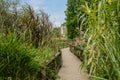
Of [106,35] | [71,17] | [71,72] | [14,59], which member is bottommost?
[71,72]

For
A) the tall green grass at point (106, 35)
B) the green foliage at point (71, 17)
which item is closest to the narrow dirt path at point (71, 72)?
the tall green grass at point (106, 35)

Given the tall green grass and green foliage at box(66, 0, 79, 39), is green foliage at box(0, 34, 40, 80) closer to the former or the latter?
the tall green grass

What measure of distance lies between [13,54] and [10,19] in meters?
5.72

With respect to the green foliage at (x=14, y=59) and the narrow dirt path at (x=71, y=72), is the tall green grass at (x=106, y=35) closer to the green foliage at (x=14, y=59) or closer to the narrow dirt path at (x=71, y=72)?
the narrow dirt path at (x=71, y=72)

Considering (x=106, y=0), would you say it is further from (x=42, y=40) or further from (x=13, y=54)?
(x=42, y=40)

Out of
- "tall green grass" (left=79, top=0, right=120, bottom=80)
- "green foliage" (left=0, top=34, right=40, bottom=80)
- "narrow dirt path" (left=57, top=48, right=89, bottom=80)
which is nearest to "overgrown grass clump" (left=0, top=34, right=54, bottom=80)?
"green foliage" (left=0, top=34, right=40, bottom=80)

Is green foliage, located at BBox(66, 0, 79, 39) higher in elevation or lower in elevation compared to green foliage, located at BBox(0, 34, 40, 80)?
higher

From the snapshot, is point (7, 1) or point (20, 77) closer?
point (20, 77)

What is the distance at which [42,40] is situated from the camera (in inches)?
403

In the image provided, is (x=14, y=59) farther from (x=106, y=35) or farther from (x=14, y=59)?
(x=106, y=35)

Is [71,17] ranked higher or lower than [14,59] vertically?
higher

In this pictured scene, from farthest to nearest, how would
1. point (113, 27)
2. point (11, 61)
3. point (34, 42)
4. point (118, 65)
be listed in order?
point (34, 42), point (11, 61), point (113, 27), point (118, 65)

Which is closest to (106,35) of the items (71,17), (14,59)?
(14,59)

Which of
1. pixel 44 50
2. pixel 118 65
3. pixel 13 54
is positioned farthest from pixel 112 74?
pixel 44 50
